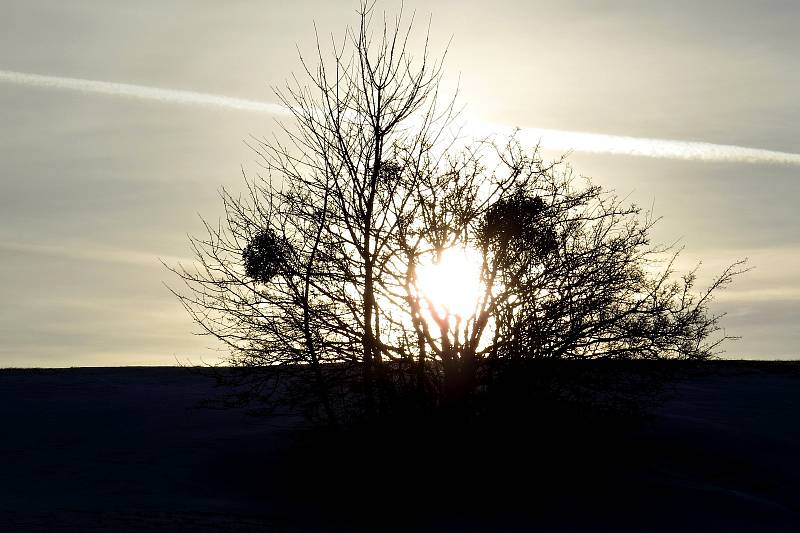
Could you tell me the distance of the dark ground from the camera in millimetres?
17578

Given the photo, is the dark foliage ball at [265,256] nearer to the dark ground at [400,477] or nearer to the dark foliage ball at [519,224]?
the dark ground at [400,477]

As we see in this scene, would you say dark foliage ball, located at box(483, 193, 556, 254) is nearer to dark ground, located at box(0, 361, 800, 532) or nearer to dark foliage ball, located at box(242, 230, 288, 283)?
dark ground, located at box(0, 361, 800, 532)

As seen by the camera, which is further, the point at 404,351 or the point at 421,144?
the point at 421,144

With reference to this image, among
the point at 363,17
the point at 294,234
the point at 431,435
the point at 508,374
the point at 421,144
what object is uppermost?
the point at 363,17

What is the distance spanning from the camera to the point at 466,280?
63.0 ft

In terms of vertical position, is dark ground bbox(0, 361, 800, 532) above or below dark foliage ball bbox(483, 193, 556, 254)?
below

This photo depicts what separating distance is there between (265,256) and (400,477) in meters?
5.57

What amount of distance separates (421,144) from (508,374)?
5435 millimetres

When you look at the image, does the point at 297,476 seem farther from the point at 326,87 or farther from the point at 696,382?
the point at 696,382

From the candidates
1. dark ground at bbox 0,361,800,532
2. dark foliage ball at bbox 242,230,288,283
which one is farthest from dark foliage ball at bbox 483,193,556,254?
dark foliage ball at bbox 242,230,288,283

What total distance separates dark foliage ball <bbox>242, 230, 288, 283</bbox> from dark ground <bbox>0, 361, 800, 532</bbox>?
12.5ft

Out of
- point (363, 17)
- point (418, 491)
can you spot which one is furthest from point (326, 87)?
point (418, 491)

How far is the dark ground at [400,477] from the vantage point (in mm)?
17578

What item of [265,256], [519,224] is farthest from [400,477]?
[519,224]
